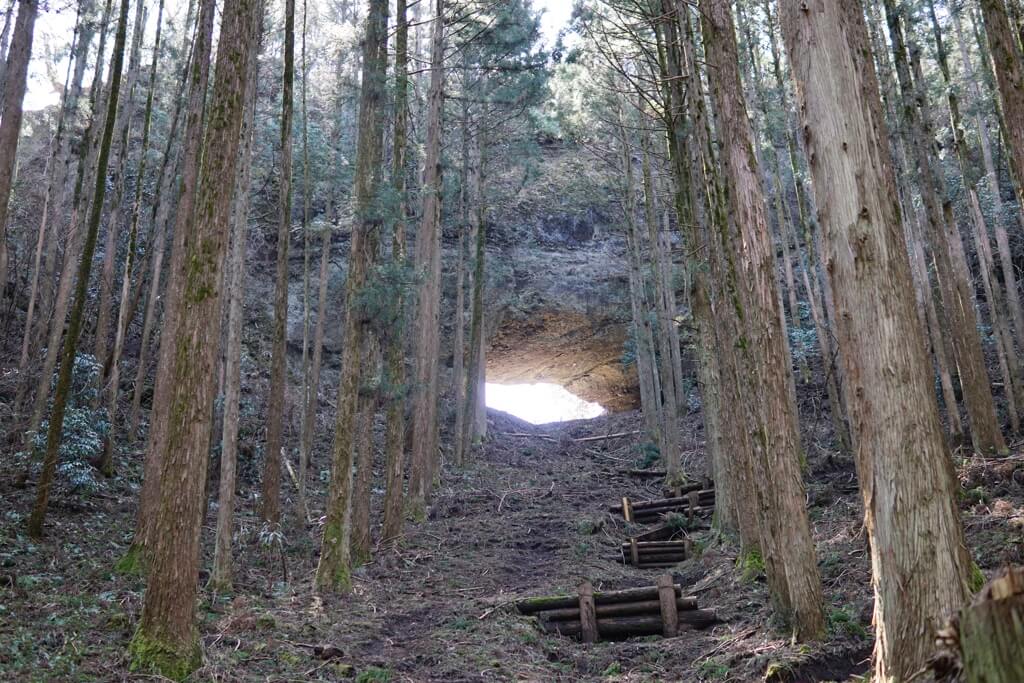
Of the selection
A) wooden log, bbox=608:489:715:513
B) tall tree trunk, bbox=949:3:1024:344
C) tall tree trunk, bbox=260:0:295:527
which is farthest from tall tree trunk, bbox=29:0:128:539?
tall tree trunk, bbox=949:3:1024:344

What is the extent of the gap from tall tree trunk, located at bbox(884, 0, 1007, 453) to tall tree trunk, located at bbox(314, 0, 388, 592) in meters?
7.80

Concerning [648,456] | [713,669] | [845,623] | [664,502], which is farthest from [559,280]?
[713,669]

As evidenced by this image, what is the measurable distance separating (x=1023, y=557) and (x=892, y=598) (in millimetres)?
4391

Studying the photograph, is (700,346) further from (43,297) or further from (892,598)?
(43,297)

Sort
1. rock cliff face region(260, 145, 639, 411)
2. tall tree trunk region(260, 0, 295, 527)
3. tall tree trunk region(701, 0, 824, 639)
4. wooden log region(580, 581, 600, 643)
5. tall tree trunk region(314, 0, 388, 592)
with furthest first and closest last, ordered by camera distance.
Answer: rock cliff face region(260, 145, 639, 411) < tall tree trunk region(260, 0, 295, 527) < tall tree trunk region(314, 0, 388, 592) < wooden log region(580, 581, 600, 643) < tall tree trunk region(701, 0, 824, 639)

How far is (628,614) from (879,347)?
16.8ft

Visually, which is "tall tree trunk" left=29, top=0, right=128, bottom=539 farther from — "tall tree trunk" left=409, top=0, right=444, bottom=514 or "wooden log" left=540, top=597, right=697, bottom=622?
"wooden log" left=540, top=597, right=697, bottom=622

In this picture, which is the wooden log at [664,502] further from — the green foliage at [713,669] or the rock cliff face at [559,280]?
the rock cliff face at [559,280]

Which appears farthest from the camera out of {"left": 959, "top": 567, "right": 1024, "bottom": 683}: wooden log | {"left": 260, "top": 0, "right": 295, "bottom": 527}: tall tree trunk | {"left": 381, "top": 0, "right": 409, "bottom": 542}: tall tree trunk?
{"left": 260, "top": 0, "right": 295, "bottom": 527}: tall tree trunk

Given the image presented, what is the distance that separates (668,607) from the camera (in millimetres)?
7250

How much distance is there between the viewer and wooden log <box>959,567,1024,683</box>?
1461 mm

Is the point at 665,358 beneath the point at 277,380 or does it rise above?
above

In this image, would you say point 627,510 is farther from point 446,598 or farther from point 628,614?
point 628,614

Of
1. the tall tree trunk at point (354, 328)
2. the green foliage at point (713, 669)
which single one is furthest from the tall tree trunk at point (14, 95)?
the green foliage at point (713, 669)
